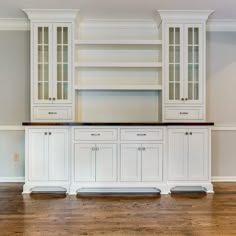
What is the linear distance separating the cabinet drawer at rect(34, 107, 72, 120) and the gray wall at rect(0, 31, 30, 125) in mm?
432

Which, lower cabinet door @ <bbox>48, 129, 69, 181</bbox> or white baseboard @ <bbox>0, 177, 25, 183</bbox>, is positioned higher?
lower cabinet door @ <bbox>48, 129, 69, 181</bbox>

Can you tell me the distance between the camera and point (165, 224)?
2.65m

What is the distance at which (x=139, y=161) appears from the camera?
11.9ft

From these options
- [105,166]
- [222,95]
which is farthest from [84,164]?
[222,95]

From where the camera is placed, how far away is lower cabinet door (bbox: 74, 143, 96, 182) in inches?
143

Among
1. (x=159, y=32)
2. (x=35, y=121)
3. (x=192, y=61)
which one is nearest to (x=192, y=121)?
(x=192, y=61)

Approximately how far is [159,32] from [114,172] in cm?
A: 211

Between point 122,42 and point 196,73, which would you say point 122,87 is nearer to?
point 122,42

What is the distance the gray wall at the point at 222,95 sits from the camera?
432 centimetres

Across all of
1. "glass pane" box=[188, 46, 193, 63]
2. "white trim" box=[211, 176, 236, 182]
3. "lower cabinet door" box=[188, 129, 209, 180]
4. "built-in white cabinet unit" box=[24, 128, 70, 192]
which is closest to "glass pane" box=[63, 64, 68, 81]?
"built-in white cabinet unit" box=[24, 128, 70, 192]

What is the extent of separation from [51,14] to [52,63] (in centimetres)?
65

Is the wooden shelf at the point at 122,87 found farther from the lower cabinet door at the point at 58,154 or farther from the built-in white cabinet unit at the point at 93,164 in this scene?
the built-in white cabinet unit at the point at 93,164

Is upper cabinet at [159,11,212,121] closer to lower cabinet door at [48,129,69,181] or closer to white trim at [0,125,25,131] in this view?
lower cabinet door at [48,129,69,181]

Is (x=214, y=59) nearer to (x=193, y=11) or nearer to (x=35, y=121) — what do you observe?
(x=193, y=11)
